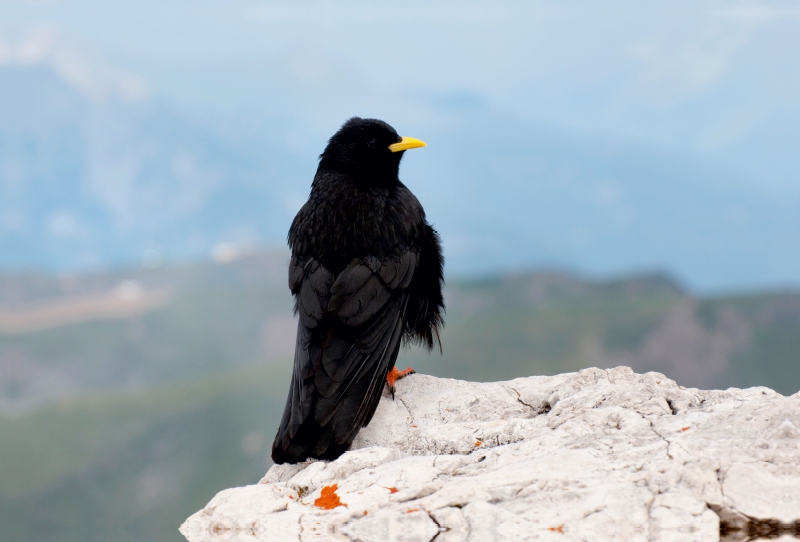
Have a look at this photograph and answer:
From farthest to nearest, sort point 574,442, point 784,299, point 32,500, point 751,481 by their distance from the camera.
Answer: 1. point 784,299
2. point 32,500
3. point 574,442
4. point 751,481

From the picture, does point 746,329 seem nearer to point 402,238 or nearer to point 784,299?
point 784,299

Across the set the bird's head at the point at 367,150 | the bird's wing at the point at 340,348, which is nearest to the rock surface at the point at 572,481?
the bird's wing at the point at 340,348

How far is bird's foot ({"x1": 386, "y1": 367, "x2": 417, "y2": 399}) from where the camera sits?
621 cm

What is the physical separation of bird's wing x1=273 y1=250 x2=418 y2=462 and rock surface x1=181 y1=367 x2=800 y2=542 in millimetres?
272

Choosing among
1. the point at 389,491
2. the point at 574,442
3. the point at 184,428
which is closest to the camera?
the point at 389,491

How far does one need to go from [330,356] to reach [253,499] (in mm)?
1551

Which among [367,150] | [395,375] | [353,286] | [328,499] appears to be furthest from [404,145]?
[328,499]

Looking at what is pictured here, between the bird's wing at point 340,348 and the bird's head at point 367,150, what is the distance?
0.99 m

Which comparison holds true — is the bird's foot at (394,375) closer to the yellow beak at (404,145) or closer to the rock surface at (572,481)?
the rock surface at (572,481)

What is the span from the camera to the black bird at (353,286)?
5277mm

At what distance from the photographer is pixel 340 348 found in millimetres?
5570

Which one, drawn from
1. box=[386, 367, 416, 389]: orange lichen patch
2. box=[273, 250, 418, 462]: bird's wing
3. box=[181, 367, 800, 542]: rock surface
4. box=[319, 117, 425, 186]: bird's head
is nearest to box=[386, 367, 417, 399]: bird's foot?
box=[386, 367, 416, 389]: orange lichen patch

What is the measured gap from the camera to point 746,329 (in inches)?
1114

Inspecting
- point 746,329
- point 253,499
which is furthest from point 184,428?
point 253,499
